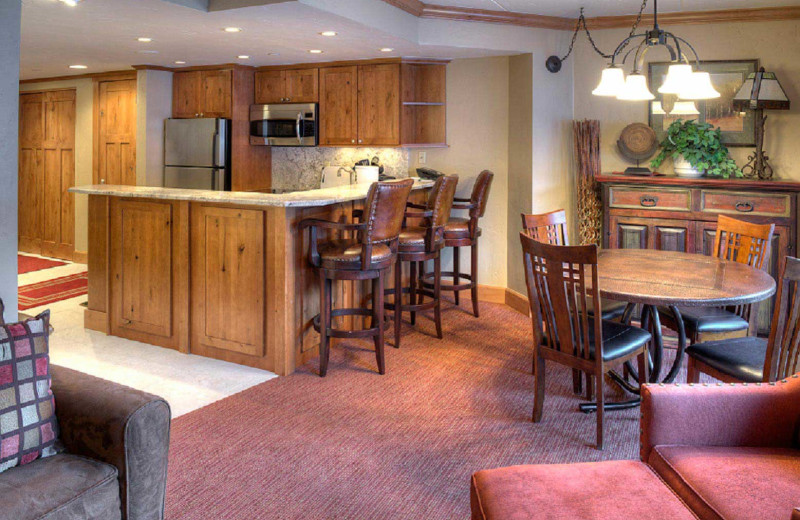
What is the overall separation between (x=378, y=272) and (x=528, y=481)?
2.19m

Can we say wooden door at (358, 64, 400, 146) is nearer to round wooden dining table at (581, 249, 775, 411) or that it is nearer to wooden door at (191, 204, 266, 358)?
wooden door at (191, 204, 266, 358)

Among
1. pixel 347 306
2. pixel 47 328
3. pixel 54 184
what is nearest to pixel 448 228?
pixel 347 306

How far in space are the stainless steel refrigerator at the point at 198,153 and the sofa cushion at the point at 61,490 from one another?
499cm

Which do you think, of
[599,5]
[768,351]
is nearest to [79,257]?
[599,5]

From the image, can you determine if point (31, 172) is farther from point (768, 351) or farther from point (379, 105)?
point (768, 351)

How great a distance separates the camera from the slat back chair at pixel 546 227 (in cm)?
376

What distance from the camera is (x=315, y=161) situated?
6.70m

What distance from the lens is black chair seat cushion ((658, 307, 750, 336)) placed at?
335 cm

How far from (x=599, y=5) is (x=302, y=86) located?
2908mm

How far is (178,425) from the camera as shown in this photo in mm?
3098

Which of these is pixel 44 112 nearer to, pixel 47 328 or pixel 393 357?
pixel 393 357

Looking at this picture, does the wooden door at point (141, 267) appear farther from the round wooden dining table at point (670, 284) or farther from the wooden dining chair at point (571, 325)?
the round wooden dining table at point (670, 284)

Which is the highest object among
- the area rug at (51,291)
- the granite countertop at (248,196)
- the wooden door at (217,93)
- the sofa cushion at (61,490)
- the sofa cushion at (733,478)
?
the wooden door at (217,93)

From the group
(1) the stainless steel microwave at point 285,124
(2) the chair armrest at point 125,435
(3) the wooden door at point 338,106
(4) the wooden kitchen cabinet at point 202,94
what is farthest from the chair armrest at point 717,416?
(4) the wooden kitchen cabinet at point 202,94
